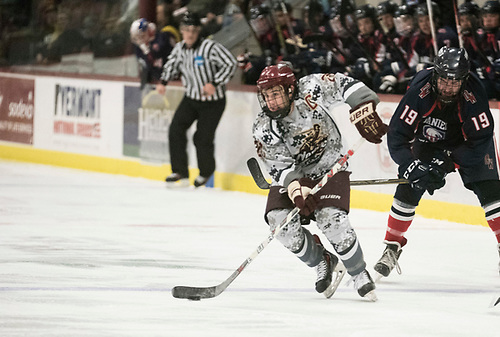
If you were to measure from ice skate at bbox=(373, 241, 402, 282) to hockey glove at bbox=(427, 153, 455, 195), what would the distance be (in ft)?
1.32

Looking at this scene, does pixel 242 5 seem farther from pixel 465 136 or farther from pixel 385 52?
pixel 465 136

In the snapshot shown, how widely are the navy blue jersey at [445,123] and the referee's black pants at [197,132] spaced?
454 centimetres

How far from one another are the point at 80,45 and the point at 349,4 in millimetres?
3749

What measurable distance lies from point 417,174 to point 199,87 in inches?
192

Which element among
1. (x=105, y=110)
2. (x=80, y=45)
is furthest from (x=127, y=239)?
(x=80, y=45)

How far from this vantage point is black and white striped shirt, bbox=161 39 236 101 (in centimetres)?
954

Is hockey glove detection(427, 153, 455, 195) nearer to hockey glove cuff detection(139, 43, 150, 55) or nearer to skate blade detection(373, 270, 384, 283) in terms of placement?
skate blade detection(373, 270, 384, 283)

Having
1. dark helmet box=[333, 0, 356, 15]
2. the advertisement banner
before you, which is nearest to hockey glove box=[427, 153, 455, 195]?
dark helmet box=[333, 0, 356, 15]

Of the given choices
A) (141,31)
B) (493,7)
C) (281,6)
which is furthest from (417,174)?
(141,31)

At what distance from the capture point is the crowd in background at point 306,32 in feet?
27.1

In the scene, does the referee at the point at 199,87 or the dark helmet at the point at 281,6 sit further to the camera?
the dark helmet at the point at 281,6

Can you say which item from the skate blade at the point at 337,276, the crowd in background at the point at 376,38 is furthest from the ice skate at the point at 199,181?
the skate blade at the point at 337,276

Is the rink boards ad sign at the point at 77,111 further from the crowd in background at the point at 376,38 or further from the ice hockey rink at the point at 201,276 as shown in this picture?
the ice hockey rink at the point at 201,276

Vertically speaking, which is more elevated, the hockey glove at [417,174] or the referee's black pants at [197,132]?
the hockey glove at [417,174]
